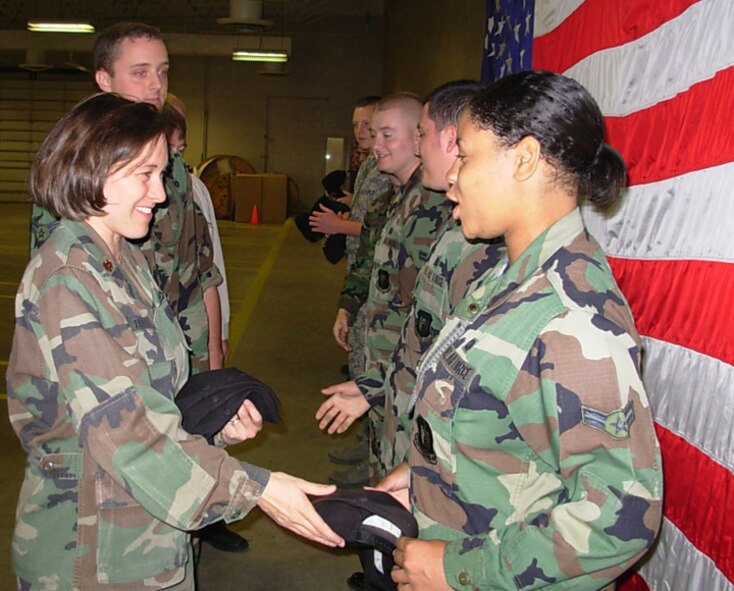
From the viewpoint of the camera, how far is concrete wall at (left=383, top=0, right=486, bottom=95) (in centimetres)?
738

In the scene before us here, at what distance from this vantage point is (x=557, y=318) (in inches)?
43.6

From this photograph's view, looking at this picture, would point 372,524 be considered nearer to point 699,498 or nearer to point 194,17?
point 699,498

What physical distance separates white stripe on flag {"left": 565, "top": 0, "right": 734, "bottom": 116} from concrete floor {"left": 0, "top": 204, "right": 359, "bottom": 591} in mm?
2243

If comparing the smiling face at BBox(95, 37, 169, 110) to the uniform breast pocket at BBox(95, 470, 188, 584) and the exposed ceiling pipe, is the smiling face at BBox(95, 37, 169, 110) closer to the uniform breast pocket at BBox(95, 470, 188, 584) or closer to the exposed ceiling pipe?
the uniform breast pocket at BBox(95, 470, 188, 584)

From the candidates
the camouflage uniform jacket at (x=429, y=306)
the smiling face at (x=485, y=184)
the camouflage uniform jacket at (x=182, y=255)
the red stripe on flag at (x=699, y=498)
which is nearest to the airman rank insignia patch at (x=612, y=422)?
the smiling face at (x=485, y=184)

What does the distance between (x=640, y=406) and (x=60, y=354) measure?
998mm

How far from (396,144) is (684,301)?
1.79 metres

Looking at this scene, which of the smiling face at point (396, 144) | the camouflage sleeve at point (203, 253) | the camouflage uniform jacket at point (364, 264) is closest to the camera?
the camouflage sleeve at point (203, 253)

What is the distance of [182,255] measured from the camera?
2656mm

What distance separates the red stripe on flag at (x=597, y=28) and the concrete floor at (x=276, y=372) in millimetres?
2319

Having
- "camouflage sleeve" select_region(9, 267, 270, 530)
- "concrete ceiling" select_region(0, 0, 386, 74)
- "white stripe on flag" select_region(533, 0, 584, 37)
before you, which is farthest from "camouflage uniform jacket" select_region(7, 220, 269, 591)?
"concrete ceiling" select_region(0, 0, 386, 74)

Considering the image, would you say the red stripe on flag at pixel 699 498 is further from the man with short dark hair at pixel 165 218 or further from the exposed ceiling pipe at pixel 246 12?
the exposed ceiling pipe at pixel 246 12

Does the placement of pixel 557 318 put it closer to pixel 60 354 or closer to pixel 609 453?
pixel 609 453

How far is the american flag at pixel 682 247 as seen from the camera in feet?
4.69
